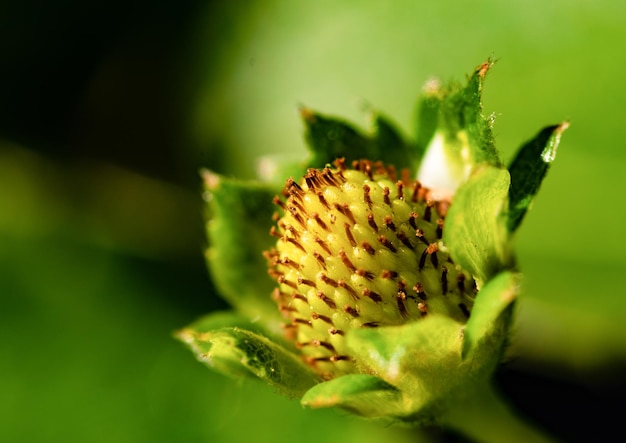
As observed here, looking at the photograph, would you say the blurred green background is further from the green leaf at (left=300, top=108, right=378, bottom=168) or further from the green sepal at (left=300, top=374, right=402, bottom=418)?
the green sepal at (left=300, top=374, right=402, bottom=418)

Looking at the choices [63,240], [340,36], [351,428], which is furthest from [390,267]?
[63,240]

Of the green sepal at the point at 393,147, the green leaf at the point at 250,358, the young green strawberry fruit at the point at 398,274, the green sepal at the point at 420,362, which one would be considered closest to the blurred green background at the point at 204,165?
the green sepal at the point at 393,147

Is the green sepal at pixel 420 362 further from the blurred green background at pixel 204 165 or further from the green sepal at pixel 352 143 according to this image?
the blurred green background at pixel 204 165

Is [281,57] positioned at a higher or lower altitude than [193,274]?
higher

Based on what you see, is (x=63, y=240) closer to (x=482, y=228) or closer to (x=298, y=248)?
(x=298, y=248)

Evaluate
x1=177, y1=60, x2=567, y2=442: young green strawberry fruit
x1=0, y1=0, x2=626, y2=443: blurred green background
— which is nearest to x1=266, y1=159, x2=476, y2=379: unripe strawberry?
x1=177, y1=60, x2=567, y2=442: young green strawberry fruit

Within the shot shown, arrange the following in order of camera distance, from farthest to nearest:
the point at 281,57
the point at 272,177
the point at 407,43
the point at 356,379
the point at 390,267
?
the point at 281,57 → the point at 407,43 → the point at 272,177 → the point at 390,267 → the point at 356,379
